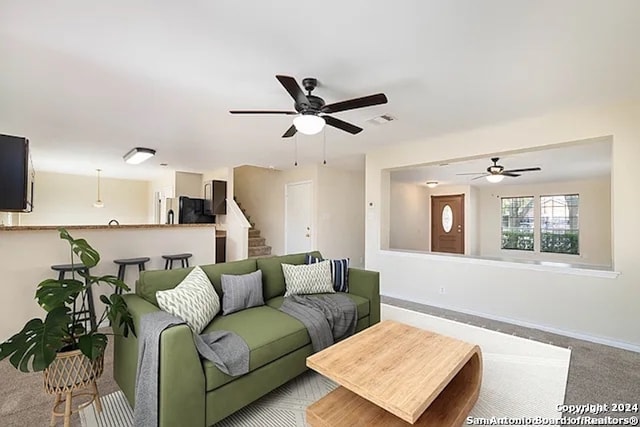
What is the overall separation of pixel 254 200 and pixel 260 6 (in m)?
6.53

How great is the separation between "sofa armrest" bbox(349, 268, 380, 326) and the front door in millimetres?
6462

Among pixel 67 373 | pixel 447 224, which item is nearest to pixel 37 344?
pixel 67 373

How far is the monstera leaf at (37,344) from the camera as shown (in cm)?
141

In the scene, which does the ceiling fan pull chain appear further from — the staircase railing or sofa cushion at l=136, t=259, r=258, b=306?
sofa cushion at l=136, t=259, r=258, b=306

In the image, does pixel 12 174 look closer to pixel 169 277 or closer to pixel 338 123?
pixel 169 277

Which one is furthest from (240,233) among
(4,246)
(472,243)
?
(472,243)

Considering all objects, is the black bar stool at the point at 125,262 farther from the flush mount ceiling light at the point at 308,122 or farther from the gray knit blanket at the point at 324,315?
the flush mount ceiling light at the point at 308,122

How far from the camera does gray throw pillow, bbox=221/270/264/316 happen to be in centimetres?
246

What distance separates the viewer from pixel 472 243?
8.45 metres

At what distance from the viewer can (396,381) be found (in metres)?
1.55

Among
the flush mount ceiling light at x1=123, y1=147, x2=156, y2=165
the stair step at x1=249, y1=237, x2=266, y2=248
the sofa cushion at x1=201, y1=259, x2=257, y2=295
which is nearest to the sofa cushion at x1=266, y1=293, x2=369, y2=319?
the sofa cushion at x1=201, y1=259, x2=257, y2=295

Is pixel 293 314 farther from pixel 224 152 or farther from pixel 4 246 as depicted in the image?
pixel 224 152

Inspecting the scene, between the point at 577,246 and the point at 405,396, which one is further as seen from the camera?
the point at 577,246

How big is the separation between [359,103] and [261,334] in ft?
5.86
